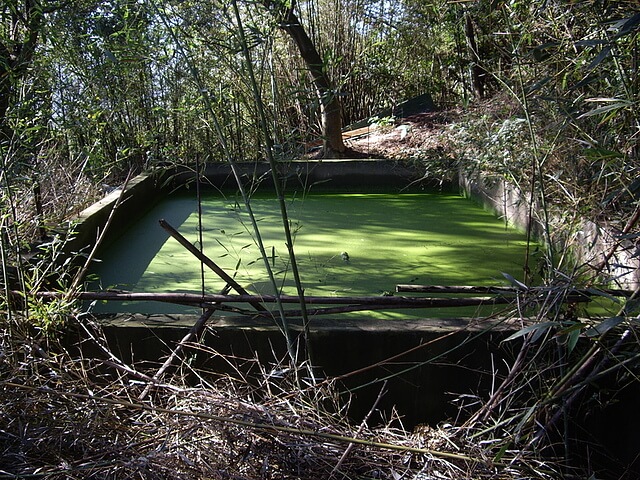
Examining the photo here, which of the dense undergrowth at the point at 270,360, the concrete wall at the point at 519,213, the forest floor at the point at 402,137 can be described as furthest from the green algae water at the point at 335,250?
the forest floor at the point at 402,137

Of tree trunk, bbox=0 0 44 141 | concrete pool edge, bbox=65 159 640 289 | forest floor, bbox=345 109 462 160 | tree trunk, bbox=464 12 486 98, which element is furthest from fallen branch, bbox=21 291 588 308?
tree trunk, bbox=464 12 486 98

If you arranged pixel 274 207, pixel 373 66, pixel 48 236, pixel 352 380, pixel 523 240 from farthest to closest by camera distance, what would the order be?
pixel 373 66, pixel 274 207, pixel 523 240, pixel 48 236, pixel 352 380

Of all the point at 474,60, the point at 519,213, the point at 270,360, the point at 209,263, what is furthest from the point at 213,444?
the point at 474,60

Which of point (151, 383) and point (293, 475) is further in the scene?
point (151, 383)

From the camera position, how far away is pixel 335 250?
456 centimetres

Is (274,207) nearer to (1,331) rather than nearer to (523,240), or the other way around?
(523,240)

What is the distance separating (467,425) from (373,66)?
6.97 metres

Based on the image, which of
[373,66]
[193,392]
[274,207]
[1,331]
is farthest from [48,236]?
[373,66]

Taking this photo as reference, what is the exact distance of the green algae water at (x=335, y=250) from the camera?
3809 mm

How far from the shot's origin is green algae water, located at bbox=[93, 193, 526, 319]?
3.81 m

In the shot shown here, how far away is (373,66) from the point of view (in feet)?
27.8

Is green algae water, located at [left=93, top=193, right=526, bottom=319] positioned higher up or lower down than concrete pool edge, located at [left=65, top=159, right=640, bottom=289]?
lower down

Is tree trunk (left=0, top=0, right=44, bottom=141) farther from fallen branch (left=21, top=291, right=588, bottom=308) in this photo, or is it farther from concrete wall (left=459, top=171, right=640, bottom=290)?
concrete wall (left=459, top=171, right=640, bottom=290)

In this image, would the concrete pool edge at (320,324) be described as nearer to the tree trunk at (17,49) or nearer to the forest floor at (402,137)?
the tree trunk at (17,49)
